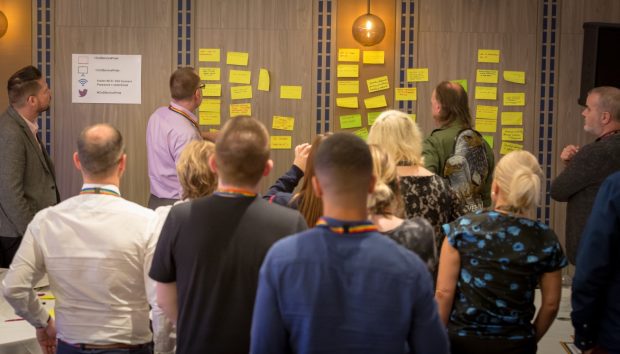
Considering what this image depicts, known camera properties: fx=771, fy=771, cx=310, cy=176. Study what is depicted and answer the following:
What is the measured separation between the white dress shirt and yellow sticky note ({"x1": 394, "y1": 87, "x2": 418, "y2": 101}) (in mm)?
4077

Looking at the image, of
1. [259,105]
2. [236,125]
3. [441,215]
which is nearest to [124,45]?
[259,105]

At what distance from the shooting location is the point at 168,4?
6355 mm

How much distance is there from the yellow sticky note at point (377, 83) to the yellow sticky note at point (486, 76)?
2.55 ft

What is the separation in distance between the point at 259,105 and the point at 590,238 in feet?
13.6

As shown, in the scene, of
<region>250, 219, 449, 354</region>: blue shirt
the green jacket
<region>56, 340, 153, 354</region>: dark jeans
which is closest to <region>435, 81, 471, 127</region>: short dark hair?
the green jacket

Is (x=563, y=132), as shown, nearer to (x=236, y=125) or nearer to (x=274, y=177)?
(x=274, y=177)

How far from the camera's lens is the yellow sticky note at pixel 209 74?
6383 mm

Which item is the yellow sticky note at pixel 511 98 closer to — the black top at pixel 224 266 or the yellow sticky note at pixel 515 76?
the yellow sticky note at pixel 515 76

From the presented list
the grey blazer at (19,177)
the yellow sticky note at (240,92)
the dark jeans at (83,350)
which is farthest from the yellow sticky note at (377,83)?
the dark jeans at (83,350)

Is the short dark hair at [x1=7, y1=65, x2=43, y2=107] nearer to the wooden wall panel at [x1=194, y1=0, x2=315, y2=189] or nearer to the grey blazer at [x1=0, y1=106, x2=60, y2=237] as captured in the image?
the grey blazer at [x1=0, y1=106, x2=60, y2=237]

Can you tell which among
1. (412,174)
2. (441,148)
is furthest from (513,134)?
(412,174)

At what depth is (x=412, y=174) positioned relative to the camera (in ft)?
11.0

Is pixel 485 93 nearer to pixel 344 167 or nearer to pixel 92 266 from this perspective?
pixel 92 266

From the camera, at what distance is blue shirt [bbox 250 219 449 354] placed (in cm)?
184
